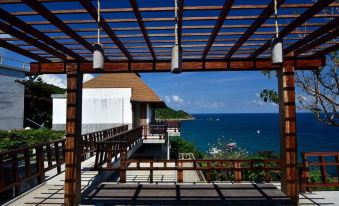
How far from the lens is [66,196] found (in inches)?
281

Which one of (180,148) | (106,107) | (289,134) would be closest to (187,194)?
(289,134)

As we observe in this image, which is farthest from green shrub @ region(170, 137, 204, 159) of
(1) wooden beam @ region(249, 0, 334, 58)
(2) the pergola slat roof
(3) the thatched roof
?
(1) wooden beam @ region(249, 0, 334, 58)

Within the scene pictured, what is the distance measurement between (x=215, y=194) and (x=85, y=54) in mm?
4556

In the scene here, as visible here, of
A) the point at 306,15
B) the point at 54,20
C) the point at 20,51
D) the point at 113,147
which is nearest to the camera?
the point at 306,15

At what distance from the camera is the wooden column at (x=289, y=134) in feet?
23.8

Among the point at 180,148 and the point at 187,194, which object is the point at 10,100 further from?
the point at 187,194

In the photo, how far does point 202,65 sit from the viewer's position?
741 cm

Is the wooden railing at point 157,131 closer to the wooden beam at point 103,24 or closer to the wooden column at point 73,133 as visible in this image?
the wooden column at point 73,133

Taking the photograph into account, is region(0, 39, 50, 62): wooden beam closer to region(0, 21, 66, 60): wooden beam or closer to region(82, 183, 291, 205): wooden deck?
region(0, 21, 66, 60): wooden beam

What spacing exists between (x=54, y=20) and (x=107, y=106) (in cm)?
2005

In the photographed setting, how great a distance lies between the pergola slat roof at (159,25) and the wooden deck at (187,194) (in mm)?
3333

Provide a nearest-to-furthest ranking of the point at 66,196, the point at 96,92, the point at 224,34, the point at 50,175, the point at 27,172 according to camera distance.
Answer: the point at 224,34
the point at 66,196
the point at 27,172
the point at 50,175
the point at 96,92

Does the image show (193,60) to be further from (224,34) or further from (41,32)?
(41,32)

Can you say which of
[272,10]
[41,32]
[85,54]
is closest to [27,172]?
[85,54]
